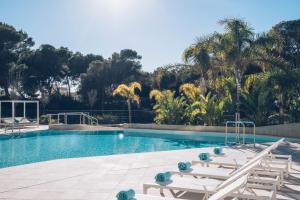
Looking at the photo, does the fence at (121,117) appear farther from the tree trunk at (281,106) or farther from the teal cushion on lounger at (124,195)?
the teal cushion on lounger at (124,195)

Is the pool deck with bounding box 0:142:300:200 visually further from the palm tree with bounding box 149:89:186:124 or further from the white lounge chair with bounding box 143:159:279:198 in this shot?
the palm tree with bounding box 149:89:186:124

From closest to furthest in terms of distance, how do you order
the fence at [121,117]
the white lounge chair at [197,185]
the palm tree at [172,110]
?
the white lounge chair at [197,185], the palm tree at [172,110], the fence at [121,117]

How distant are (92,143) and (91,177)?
8981mm

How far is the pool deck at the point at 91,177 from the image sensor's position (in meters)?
6.10

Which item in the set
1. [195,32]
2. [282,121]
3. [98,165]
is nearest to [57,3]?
[195,32]

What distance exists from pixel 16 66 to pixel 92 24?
15.6 m

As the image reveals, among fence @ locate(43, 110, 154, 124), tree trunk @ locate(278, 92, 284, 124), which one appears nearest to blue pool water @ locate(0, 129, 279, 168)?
tree trunk @ locate(278, 92, 284, 124)

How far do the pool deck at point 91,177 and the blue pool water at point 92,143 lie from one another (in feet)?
10.00

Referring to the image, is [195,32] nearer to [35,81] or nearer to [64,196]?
[64,196]

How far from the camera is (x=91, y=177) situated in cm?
749

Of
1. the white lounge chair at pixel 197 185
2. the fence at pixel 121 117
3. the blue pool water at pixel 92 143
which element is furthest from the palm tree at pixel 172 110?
the white lounge chair at pixel 197 185

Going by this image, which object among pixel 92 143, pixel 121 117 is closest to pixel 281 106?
pixel 92 143

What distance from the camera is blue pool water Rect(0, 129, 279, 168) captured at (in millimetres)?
12937

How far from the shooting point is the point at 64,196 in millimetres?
5977
